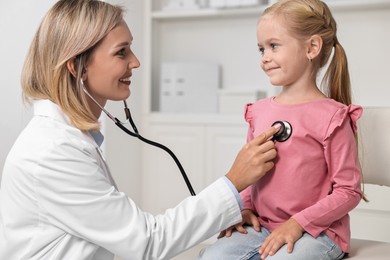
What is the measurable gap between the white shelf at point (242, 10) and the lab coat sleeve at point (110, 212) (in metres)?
1.58

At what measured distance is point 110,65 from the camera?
1.32m

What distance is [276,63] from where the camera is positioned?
1305mm

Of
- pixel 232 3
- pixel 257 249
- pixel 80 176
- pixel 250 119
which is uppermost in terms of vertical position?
pixel 232 3

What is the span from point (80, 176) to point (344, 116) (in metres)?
0.56

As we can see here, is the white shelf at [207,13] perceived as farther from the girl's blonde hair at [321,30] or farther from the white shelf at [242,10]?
the girl's blonde hair at [321,30]

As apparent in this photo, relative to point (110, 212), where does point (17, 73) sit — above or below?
above

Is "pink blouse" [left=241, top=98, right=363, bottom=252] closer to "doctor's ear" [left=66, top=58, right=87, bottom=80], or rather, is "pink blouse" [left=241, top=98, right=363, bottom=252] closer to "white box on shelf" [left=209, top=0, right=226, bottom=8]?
"doctor's ear" [left=66, top=58, right=87, bottom=80]

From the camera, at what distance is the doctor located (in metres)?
1.19

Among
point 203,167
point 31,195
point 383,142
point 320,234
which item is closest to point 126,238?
point 31,195

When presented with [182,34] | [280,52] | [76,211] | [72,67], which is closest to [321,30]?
[280,52]

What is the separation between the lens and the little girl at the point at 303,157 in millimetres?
1229

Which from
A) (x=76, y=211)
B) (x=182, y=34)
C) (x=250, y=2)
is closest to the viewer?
(x=76, y=211)

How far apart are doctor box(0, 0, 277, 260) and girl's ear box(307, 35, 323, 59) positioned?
21 centimetres

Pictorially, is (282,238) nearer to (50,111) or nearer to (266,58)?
(266,58)
